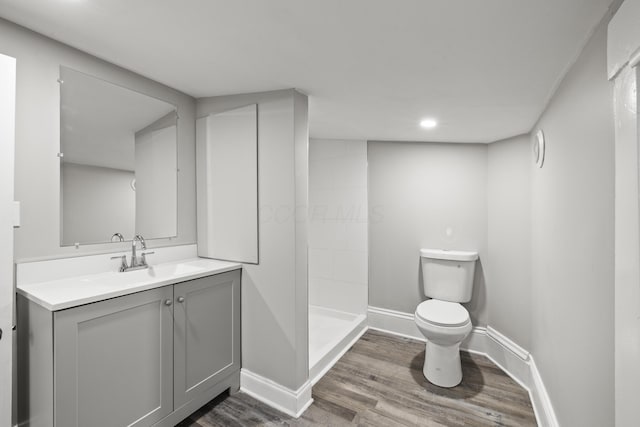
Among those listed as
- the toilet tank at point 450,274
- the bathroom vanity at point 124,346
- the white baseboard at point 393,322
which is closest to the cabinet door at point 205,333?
the bathroom vanity at point 124,346

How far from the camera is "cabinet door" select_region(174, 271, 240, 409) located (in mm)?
1587

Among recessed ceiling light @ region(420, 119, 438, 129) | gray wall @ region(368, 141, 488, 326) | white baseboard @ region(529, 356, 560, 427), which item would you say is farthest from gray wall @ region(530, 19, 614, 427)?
gray wall @ region(368, 141, 488, 326)

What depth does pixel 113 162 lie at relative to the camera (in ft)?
5.49

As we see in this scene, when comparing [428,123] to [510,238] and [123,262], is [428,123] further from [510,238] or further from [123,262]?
[123,262]

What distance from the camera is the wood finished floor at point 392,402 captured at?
68.8 inches

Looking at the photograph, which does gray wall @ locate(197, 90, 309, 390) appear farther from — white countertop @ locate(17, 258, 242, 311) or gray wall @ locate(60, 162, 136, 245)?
gray wall @ locate(60, 162, 136, 245)

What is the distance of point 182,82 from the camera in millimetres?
1798

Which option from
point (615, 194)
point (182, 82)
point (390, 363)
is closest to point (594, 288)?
point (615, 194)

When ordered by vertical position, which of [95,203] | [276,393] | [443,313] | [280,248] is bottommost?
[276,393]

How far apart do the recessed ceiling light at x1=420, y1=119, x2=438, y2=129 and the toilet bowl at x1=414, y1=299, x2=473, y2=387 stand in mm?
1519

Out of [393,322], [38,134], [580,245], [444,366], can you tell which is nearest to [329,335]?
[393,322]

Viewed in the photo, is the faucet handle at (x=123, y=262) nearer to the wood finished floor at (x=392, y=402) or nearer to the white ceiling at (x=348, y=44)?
the wood finished floor at (x=392, y=402)

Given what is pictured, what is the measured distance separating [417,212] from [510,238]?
83 cm

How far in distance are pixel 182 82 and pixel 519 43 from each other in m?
1.84
